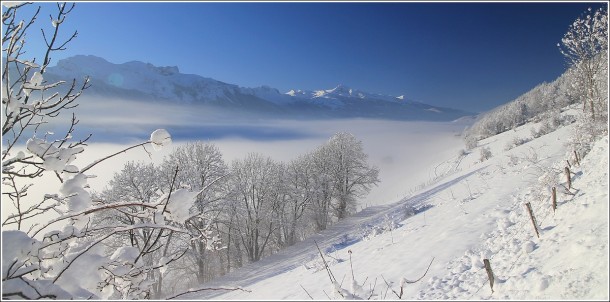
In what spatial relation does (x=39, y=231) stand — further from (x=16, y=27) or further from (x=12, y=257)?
(x=16, y=27)

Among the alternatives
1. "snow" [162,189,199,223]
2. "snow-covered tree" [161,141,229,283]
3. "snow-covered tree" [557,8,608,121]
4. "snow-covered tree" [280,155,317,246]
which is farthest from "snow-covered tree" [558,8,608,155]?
"snow-covered tree" [280,155,317,246]

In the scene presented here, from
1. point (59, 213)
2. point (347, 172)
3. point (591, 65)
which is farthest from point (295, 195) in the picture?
point (59, 213)

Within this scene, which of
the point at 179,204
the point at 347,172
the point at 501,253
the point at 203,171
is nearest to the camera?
the point at 179,204

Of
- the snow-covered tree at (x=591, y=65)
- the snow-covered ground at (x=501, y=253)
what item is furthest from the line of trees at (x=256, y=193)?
the snow-covered tree at (x=591, y=65)

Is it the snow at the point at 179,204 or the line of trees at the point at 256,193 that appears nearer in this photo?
the snow at the point at 179,204

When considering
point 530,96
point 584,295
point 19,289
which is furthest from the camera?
point 530,96

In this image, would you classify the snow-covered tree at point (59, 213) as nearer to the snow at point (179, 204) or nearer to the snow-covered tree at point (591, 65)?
the snow at point (179, 204)

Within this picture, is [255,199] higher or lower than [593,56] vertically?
lower

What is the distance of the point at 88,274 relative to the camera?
81.5 inches

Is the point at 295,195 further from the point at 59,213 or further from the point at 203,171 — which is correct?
the point at 59,213

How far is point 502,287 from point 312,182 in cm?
3498

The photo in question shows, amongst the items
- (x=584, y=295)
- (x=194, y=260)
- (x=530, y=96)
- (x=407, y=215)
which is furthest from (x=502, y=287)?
(x=530, y=96)

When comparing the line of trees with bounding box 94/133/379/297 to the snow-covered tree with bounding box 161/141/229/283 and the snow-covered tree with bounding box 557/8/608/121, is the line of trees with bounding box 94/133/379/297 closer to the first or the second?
the snow-covered tree with bounding box 161/141/229/283

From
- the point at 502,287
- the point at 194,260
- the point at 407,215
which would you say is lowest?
the point at 194,260
